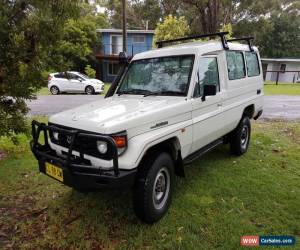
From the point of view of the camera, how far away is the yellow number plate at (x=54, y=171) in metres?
3.21

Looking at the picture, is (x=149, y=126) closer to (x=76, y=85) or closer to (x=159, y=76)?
(x=159, y=76)

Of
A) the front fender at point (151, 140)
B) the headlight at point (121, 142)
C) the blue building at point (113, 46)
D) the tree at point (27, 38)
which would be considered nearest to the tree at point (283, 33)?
the blue building at point (113, 46)

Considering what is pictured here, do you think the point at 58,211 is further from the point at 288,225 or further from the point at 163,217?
the point at 288,225

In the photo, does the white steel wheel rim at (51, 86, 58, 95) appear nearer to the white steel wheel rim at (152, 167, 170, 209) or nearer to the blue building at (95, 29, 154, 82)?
the blue building at (95, 29, 154, 82)

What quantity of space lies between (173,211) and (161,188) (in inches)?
15.4

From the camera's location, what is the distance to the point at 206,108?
4277mm

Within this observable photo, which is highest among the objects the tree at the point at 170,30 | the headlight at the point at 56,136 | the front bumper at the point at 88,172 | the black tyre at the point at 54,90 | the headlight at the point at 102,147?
the tree at the point at 170,30

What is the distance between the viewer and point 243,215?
3645 mm

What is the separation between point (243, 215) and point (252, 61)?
3669 mm

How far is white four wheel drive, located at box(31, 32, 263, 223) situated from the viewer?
3010 mm

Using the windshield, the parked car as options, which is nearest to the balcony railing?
the parked car

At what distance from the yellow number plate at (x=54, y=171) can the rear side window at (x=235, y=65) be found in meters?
3.28

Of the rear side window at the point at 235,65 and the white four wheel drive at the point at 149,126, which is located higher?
the rear side window at the point at 235,65

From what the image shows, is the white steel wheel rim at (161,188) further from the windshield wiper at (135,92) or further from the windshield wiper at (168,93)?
the windshield wiper at (135,92)
